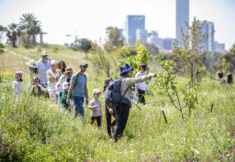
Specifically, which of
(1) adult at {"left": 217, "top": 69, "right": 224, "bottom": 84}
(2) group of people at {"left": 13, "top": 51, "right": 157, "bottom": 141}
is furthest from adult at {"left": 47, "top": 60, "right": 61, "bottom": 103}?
(1) adult at {"left": 217, "top": 69, "right": 224, "bottom": 84}

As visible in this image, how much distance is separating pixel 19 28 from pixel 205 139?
5900 centimetres

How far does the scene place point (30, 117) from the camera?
4.58 metres

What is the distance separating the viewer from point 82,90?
20.0 ft

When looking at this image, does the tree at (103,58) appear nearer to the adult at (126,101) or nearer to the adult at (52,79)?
the adult at (52,79)

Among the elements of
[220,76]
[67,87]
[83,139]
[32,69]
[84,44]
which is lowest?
[83,139]

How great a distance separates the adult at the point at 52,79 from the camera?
669 centimetres

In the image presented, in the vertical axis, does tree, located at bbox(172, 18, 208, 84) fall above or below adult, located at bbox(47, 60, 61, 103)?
above

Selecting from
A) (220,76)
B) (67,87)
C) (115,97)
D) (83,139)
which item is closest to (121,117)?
(115,97)

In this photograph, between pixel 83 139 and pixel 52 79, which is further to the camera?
pixel 52 79

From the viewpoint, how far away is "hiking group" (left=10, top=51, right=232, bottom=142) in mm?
4824

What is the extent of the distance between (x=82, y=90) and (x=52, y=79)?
1.08m

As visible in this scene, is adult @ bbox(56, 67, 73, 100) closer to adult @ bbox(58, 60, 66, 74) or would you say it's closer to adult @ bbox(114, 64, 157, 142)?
adult @ bbox(58, 60, 66, 74)

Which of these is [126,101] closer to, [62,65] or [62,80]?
[62,80]

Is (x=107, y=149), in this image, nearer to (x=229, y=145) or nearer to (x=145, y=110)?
(x=229, y=145)
